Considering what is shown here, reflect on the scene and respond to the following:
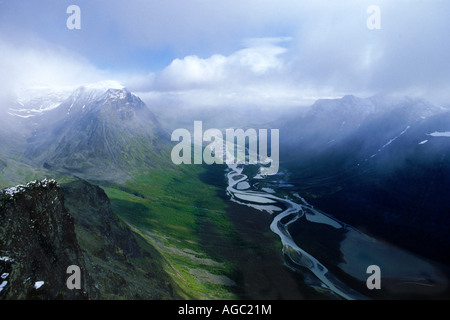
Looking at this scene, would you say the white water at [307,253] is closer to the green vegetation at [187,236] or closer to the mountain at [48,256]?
the green vegetation at [187,236]

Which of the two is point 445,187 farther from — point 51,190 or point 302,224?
point 51,190

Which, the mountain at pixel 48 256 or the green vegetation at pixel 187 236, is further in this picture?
the green vegetation at pixel 187 236

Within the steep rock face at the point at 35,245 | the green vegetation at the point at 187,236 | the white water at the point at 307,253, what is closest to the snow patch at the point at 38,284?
the steep rock face at the point at 35,245

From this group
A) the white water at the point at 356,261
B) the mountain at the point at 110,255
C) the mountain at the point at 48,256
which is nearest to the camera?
the mountain at the point at 48,256

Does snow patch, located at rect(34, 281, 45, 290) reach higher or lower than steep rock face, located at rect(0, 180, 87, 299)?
lower

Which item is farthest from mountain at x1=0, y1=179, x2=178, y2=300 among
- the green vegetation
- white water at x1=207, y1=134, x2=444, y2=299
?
white water at x1=207, y1=134, x2=444, y2=299

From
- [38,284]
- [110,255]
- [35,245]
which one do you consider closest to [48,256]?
[35,245]

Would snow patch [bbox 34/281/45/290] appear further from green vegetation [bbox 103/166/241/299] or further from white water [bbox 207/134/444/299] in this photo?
white water [bbox 207/134/444/299]

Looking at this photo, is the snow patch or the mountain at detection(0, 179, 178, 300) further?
the snow patch
